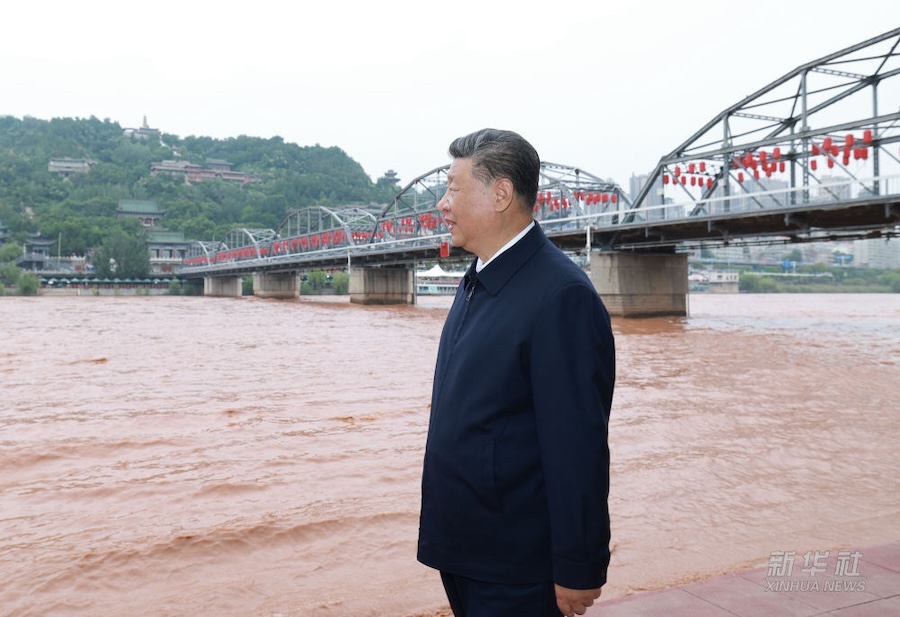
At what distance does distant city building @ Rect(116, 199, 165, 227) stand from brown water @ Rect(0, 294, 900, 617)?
118305 mm

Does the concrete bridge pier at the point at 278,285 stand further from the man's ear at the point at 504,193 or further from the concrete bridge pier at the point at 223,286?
the man's ear at the point at 504,193

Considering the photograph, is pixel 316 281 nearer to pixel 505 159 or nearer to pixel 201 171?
pixel 201 171

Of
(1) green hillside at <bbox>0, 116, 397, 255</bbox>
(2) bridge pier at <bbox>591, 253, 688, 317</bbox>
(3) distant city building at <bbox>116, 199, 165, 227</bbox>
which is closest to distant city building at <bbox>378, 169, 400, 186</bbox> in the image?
(1) green hillside at <bbox>0, 116, 397, 255</bbox>

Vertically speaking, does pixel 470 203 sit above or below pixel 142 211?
below

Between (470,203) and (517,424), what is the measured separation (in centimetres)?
65

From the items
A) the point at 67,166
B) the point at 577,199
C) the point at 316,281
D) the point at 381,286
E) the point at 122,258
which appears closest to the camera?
the point at 577,199

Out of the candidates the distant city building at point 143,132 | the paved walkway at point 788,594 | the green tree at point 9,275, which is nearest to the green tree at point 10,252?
the green tree at point 9,275

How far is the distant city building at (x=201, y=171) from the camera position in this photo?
154m

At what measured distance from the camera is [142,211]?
404 feet

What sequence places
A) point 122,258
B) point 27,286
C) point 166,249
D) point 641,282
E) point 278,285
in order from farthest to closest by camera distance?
point 166,249 → point 122,258 → point 278,285 → point 27,286 → point 641,282

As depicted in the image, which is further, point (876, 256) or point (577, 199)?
point (876, 256)

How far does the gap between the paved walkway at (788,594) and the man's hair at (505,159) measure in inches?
72.7

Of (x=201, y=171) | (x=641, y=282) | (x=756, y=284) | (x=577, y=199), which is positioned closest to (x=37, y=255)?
(x=201, y=171)

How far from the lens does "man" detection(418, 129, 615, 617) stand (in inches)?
71.2
